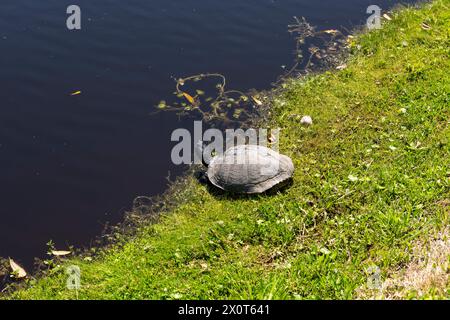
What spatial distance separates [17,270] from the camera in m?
6.12

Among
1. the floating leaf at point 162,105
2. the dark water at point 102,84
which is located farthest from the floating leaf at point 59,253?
the floating leaf at point 162,105

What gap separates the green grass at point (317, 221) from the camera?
5.24 meters

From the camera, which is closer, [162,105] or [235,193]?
[235,193]

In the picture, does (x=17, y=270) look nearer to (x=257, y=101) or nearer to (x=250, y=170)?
(x=250, y=170)

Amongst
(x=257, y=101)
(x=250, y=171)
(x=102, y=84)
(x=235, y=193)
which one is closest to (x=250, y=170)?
(x=250, y=171)

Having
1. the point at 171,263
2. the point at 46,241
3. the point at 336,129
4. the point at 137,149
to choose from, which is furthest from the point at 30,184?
the point at 336,129

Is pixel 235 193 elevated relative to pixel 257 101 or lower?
lower

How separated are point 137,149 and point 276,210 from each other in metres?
2.94

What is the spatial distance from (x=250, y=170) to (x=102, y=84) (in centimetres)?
436

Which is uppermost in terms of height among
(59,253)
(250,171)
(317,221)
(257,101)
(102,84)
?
(102,84)

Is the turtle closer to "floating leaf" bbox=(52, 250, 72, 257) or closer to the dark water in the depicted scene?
the dark water

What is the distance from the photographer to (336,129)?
8.09m

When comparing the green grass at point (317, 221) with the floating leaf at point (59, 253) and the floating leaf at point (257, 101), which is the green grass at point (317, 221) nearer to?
the floating leaf at point (59, 253)

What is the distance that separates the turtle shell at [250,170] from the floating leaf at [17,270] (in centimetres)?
300
